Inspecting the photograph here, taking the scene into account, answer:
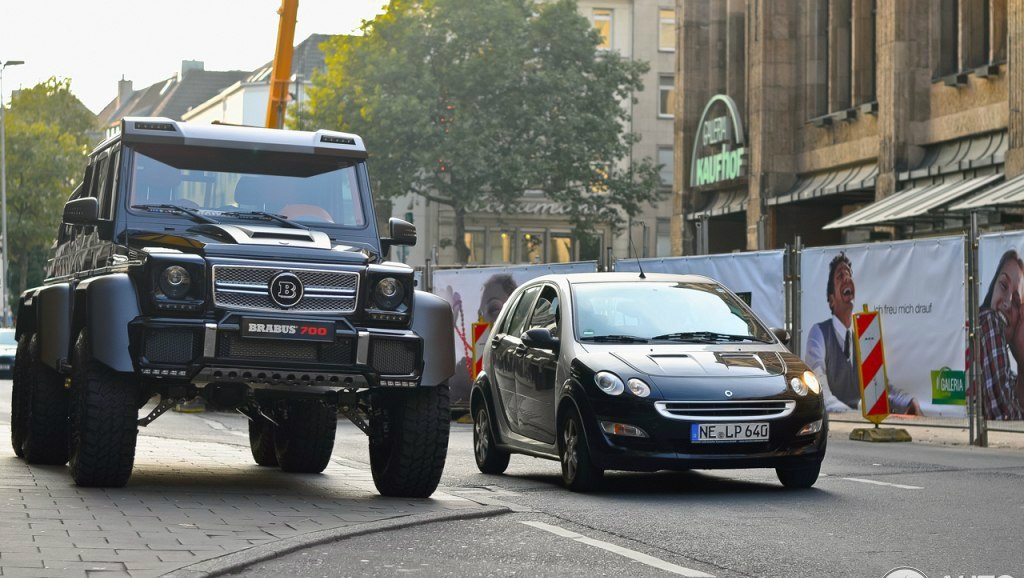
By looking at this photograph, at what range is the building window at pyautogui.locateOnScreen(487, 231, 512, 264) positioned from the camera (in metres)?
78.7

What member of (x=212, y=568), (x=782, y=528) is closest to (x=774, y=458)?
(x=782, y=528)

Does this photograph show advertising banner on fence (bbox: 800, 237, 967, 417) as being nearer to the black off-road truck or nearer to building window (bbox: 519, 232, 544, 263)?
the black off-road truck

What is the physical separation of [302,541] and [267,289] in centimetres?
248

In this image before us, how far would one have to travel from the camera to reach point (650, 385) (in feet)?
37.4

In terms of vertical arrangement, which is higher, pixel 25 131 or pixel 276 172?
pixel 25 131

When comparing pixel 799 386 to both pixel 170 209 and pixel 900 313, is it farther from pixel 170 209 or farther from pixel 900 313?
pixel 900 313

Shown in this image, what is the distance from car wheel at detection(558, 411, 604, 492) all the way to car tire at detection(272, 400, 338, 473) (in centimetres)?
219

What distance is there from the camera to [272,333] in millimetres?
10562

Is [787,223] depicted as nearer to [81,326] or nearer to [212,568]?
[81,326]

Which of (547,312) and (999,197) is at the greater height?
(999,197)

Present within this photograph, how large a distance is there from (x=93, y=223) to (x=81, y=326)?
77cm

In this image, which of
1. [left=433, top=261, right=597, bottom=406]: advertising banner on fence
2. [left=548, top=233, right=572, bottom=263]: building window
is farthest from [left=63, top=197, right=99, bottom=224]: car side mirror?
[left=548, top=233, right=572, bottom=263]: building window

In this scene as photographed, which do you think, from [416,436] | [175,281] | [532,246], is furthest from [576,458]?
[532,246]

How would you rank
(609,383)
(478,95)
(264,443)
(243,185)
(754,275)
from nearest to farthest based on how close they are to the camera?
1. (609,383)
2. (243,185)
3. (264,443)
4. (754,275)
5. (478,95)
